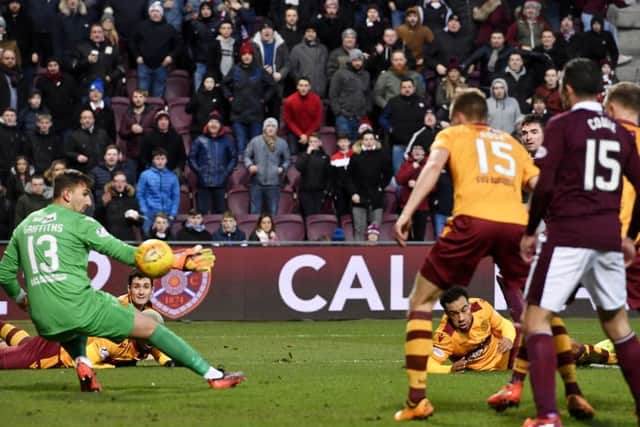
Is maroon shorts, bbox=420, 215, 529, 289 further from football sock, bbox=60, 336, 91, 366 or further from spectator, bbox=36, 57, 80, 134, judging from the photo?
spectator, bbox=36, 57, 80, 134

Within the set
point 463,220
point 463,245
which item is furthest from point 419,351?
point 463,220

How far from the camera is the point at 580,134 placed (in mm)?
8352

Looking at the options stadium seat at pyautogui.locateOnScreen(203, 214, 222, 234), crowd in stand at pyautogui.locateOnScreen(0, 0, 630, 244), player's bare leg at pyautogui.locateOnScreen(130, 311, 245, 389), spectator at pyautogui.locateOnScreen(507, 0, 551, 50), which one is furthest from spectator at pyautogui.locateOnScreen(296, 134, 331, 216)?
player's bare leg at pyautogui.locateOnScreen(130, 311, 245, 389)

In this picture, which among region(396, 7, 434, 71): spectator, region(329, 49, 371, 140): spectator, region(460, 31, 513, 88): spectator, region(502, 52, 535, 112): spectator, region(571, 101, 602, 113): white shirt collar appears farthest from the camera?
region(396, 7, 434, 71): spectator

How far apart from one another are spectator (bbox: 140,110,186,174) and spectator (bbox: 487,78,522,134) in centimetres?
529

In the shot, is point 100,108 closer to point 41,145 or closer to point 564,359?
point 41,145

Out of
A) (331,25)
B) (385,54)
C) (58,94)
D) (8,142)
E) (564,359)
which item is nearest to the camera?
(564,359)

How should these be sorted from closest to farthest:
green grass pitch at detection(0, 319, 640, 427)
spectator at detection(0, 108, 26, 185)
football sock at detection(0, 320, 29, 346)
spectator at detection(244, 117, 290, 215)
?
green grass pitch at detection(0, 319, 640, 427), football sock at detection(0, 320, 29, 346), spectator at detection(0, 108, 26, 185), spectator at detection(244, 117, 290, 215)

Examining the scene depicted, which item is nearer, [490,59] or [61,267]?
[61,267]

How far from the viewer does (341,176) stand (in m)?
23.0

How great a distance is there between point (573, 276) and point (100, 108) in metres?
15.5

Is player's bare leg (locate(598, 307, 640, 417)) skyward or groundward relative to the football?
groundward

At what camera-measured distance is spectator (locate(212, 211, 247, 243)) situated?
21406mm

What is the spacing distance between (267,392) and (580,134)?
374 cm
